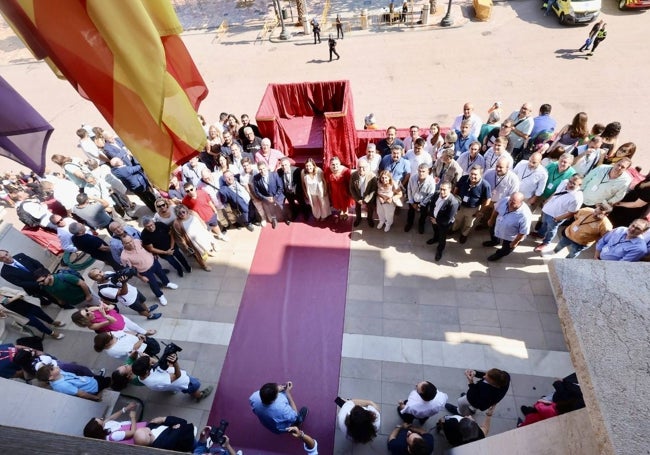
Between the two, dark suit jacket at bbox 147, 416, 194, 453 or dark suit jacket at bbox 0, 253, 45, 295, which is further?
dark suit jacket at bbox 0, 253, 45, 295

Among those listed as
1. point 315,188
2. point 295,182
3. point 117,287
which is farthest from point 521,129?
point 117,287

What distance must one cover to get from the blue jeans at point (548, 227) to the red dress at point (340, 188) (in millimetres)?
3720

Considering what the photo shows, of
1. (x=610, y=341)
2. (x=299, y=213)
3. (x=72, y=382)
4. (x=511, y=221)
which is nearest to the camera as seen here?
(x=610, y=341)

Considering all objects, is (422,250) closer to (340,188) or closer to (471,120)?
(340,188)

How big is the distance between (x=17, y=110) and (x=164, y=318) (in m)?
5.07

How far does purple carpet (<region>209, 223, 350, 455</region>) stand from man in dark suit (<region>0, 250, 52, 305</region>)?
358 centimetres

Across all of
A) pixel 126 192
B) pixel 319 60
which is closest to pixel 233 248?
pixel 126 192

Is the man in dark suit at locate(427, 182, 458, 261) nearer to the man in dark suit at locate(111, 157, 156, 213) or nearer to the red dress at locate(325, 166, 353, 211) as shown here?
the red dress at locate(325, 166, 353, 211)

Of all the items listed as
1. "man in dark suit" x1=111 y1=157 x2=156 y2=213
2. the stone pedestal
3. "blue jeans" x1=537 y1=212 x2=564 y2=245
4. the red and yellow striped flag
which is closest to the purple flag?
the red and yellow striped flag

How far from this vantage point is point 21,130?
2.44 m

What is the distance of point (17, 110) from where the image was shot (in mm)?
2436

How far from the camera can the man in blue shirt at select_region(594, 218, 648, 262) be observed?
4762 mm

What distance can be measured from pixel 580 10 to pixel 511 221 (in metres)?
13.5

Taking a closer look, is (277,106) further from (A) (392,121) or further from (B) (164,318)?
(B) (164,318)
